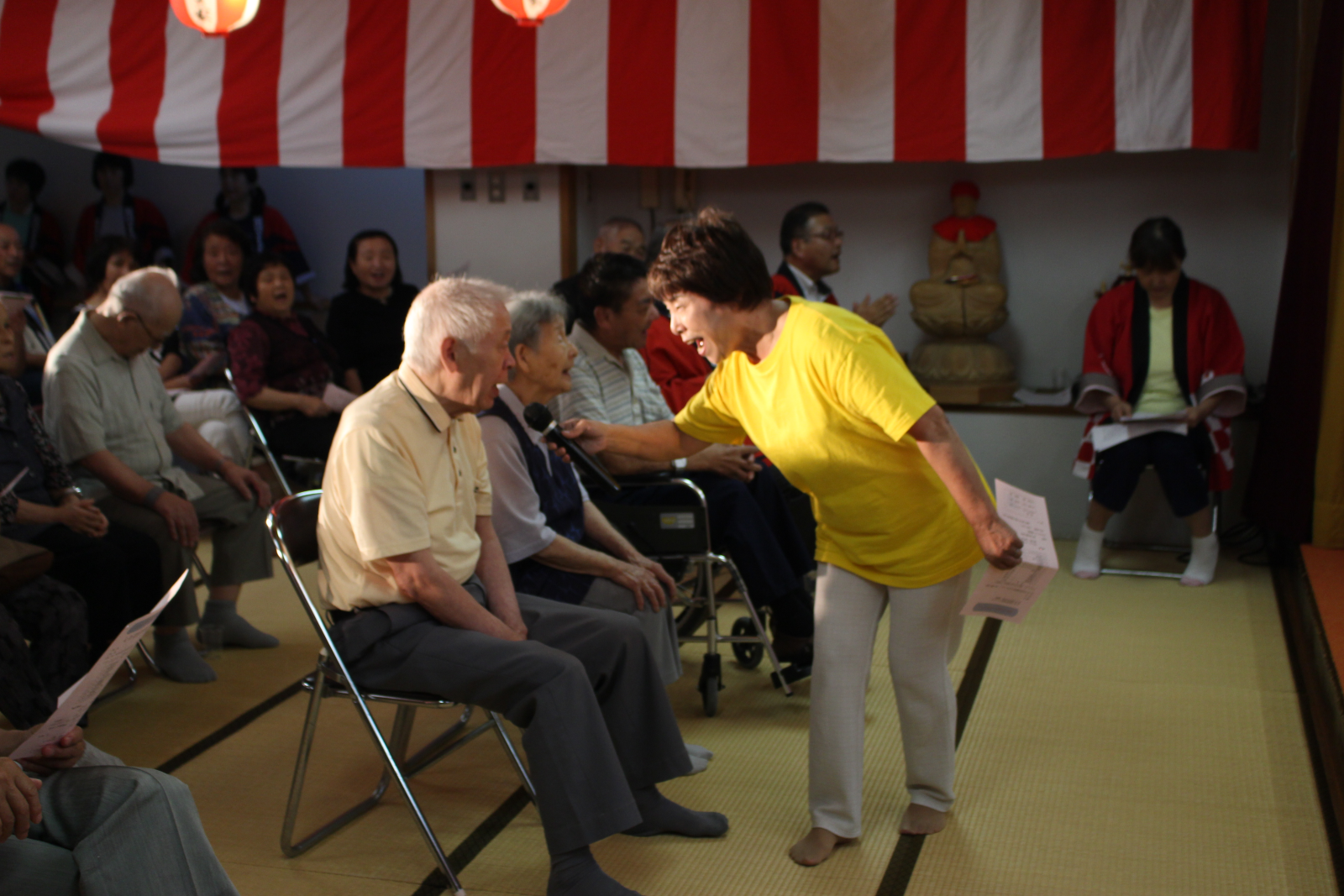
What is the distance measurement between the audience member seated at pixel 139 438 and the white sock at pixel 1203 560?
3.25m

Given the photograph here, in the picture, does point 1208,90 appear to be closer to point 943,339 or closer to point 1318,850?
point 943,339

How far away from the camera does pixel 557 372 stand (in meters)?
2.49

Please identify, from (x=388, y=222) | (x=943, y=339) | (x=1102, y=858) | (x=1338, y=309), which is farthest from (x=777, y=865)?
(x=388, y=222)

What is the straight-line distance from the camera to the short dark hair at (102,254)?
4629mm

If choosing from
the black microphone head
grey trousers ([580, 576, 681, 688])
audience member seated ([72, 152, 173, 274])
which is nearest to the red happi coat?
grey trousers ([580, 576, 681, 688])

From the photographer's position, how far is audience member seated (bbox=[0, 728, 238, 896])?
1394 millimetres

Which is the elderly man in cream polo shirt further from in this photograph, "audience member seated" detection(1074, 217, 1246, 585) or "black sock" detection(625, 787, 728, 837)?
→ "audience member seated" detection(1074, 217, 1246, 585)

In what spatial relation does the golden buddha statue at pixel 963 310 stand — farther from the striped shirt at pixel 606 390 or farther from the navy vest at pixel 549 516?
the navy vest at pixel 549 516

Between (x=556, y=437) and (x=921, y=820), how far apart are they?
1075 millimetres

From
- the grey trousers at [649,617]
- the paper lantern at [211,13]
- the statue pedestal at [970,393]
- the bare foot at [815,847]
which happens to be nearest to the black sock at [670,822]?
the bare foot at [815,847]

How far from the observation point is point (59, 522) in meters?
2.82

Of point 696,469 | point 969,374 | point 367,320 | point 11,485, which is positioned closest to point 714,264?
point 696,469

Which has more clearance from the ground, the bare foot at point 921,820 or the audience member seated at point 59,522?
the audience member seated at point 59,522

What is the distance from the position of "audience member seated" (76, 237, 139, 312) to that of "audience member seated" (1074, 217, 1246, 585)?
3958 mm
